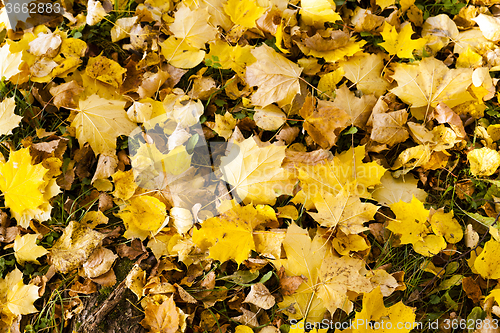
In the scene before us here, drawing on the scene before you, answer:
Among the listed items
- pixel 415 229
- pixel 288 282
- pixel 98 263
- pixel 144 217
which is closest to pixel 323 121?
pixel 415 229

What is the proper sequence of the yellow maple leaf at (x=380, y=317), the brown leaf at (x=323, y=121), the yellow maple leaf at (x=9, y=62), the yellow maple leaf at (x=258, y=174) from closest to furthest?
the yellow maple leaf at (x=380, y=317) → the yellow maple leaf at (x=258, y=174) → the brown leaf at (x=323, y=121) → the yellow maple leaf at (x=9, y=62)

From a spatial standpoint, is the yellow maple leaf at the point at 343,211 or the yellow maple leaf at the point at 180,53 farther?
the yellow maple leaf at the point at 180,53

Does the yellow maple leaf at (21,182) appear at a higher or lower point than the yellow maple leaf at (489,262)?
higher

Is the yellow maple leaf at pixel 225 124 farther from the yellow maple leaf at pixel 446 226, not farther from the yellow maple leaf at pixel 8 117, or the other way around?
the yellow maple leaf at pixel 446 226

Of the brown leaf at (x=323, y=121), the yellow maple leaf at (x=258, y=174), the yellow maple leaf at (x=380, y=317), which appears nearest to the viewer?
the yellow maple leaf at (x=380, y=317)

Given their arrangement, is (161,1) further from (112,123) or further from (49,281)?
(49,281)

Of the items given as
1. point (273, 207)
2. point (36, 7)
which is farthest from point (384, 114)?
point (36, 7)

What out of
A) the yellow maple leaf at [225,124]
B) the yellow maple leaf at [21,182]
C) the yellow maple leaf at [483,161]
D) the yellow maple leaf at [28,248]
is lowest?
the yellow maple leaf at [28,248]

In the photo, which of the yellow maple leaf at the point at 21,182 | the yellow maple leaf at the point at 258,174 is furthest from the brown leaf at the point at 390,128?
the yellow maple leaf at the point at 21,182

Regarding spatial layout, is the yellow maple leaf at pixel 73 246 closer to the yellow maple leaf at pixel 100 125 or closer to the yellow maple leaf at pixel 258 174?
the yellow maple leaf at pixel 100 125
